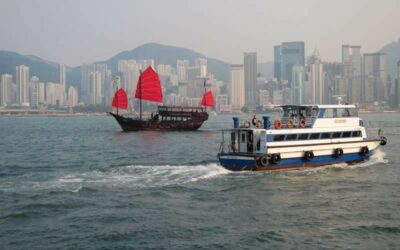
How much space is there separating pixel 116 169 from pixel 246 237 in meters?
18.0

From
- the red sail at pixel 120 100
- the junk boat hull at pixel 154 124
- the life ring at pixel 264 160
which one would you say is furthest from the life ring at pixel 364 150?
the red sail at pixel 120 100

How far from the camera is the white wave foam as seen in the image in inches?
1214

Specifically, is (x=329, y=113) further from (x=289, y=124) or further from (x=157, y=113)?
(x=157, y=113)

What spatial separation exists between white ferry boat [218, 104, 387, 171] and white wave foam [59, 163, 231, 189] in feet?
5.84

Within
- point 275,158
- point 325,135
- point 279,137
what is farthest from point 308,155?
point 275,158

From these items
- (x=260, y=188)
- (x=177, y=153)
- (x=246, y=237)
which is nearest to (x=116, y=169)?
(x=260, y=188)

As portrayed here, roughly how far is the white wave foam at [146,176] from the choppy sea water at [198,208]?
6cm

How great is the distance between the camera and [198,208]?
81.6 feet

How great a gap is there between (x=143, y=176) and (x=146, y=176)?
18cm

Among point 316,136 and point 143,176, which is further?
point 316,136

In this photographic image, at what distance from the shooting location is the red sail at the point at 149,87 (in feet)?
317

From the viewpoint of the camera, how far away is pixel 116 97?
323ft

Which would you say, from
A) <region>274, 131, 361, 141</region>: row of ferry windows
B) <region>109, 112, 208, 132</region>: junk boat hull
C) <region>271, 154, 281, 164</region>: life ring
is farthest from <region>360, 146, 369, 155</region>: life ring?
<region>109, 112, 208, 132</region>: junk boat hull

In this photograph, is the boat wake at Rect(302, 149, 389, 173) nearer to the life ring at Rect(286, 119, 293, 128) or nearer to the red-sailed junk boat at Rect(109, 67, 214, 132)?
Answer: the life ring at Rect(286, 119, 293, 128)
